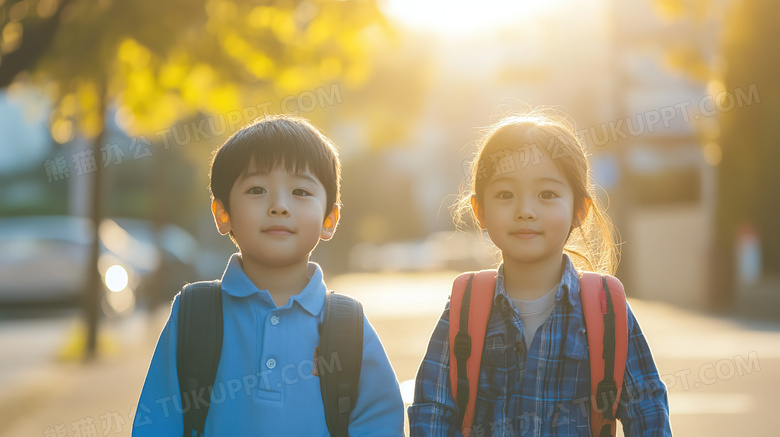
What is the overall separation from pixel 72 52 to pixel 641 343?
19.4 ft

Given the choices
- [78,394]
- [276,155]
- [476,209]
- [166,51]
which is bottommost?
[476,209]

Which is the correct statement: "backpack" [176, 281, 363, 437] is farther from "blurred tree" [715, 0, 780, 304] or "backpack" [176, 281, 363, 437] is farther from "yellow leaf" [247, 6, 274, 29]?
"blurred tree" [715, 0, 780, 304]

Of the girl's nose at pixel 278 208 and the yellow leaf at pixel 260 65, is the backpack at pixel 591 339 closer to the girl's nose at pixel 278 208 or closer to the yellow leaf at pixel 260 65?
the girl's nose at pixel 278 208

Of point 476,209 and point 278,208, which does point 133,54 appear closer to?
point 476,209

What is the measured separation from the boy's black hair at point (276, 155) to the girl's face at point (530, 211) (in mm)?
497

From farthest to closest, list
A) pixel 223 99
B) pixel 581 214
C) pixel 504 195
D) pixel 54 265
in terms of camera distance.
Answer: pixel 54 265, pixel 223 99, pixel 581 214, pixel 504 195

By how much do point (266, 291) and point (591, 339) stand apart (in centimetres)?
96

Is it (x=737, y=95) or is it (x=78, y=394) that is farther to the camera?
(x=737, y=95)

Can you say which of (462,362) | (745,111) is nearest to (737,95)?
(745,111)

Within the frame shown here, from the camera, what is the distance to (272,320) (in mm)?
2764

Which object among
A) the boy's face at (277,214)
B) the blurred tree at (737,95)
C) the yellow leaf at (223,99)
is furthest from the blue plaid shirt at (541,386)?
the blurred tree at (737,95)

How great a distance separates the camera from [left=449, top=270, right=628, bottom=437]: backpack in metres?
2.79

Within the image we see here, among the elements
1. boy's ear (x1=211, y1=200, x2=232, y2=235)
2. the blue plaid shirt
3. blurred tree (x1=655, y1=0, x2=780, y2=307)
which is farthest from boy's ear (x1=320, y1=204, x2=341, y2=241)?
blurred tree (x1=655, y1=0, x2=780, y2=307)

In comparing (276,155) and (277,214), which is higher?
A: (276,155)
